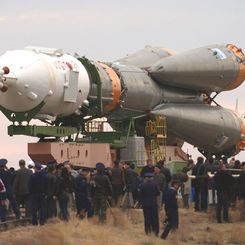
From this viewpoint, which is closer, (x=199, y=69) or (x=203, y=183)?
(x=203, y=183)

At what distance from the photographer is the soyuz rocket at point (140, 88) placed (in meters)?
29.4

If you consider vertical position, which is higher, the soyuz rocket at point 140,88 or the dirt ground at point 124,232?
the soyuz rocket at point 140,88

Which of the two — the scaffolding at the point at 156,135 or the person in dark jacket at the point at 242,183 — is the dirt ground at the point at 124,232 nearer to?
the person in dark jacket at the point at 242,183

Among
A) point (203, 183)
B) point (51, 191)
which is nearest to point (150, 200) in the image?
point (51, 191)

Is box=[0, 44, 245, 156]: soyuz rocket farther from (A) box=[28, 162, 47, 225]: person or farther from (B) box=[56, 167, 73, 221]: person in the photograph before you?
(A) box=[28, 162, 47, 225]: person

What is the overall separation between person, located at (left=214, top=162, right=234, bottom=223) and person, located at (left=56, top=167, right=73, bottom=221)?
457cm

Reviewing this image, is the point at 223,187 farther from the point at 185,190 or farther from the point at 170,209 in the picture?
the point at 170,209

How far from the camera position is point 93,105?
3278 centimetres

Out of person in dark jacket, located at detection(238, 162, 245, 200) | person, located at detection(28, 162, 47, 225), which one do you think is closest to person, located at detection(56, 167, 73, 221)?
person, located at detection(28, 162, 47, 225)

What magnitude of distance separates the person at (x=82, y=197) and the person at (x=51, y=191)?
658 mm

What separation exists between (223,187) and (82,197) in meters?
4.40

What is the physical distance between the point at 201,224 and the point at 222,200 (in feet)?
3.23

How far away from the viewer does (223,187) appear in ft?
83.4

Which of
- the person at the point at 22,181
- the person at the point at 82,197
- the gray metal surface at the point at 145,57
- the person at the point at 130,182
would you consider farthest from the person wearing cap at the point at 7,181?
the gray metal surface at the point at 145,57
